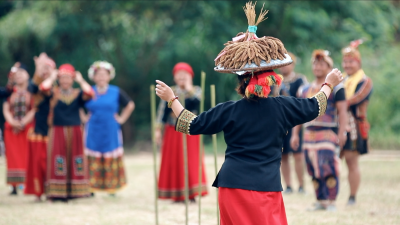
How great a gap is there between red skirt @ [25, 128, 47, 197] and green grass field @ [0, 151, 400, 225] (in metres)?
0.22

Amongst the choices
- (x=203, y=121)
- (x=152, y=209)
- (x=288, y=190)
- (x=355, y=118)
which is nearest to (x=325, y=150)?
(x=355, y=118)

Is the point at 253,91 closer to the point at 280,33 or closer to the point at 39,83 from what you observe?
the point at 39,83

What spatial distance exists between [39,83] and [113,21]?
26.7ft

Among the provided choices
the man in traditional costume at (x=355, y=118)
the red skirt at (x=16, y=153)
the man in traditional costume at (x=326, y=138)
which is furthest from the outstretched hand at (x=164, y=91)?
the red skirt at (x=16, y=153)

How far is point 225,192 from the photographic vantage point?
12.4 ft

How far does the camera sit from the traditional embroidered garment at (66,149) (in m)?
7.76

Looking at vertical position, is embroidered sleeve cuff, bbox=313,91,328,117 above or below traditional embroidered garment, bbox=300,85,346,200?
above

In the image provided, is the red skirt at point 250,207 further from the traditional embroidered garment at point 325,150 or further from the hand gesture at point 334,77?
the traditional embroidered garment at point 325,150

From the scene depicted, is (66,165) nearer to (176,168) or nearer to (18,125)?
(18,125)

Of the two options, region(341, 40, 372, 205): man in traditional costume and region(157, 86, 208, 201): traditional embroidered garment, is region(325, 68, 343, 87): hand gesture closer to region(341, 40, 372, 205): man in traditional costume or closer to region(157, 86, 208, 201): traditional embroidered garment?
region(341, 40, 372, 205): man in traditional costume

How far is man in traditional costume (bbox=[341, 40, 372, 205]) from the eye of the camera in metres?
7.00

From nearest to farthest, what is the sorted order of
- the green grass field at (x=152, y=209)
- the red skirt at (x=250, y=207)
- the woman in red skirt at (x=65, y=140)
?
1. the red skirt at (x=250, y=207)
2. the green grass field at (x=152, y=209)
3. the woman in red skirt at (x=65, y=140)

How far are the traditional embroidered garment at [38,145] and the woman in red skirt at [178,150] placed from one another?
5.80 feet

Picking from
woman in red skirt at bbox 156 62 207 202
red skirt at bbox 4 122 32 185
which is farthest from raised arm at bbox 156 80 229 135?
red skirt at bbox 4 122 32 185
